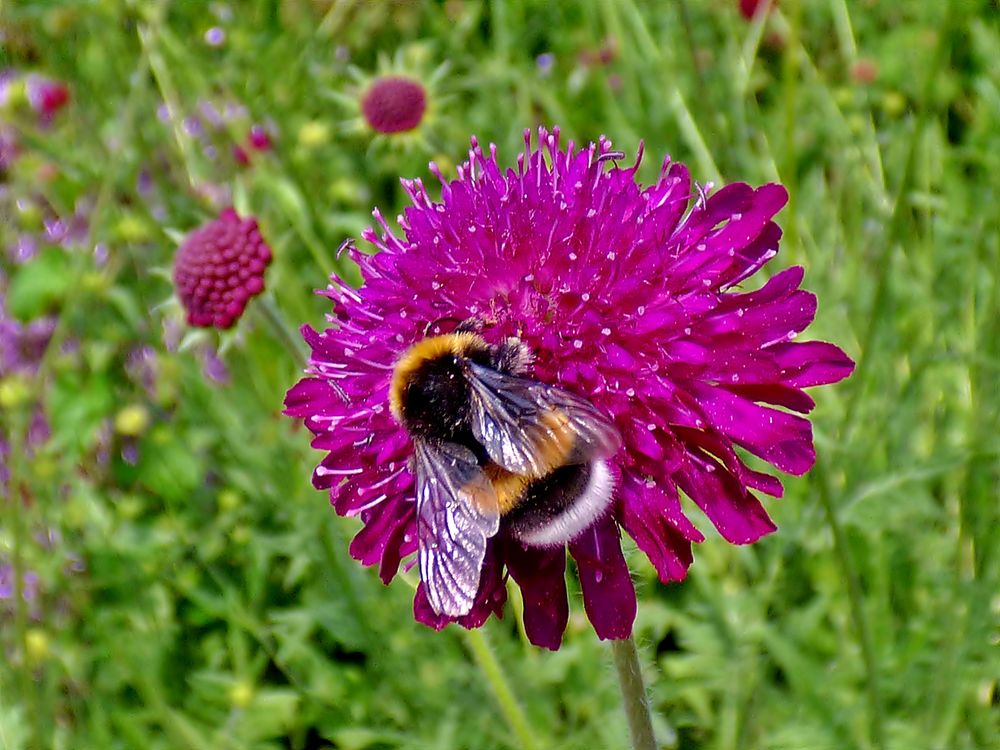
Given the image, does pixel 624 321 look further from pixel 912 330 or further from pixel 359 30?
pixel 359 30

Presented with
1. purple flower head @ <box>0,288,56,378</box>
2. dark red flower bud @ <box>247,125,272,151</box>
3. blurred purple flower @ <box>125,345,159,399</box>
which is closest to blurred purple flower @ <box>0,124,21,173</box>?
purple flower head @ <box>0,288,56,378</box>

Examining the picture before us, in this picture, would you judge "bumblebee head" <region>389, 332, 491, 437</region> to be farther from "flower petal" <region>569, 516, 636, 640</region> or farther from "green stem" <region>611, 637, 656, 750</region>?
"green stem" <region>611, 637, 656, 750</region>

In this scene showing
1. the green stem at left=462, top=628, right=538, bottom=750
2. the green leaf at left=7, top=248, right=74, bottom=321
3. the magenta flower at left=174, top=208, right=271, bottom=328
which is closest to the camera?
the green stem at left=462, top=628, right=538, bottom=750

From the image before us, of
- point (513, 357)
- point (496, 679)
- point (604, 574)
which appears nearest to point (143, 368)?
point (496, 679)

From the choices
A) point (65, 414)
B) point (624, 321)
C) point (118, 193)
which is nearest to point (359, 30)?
point (118, 193)

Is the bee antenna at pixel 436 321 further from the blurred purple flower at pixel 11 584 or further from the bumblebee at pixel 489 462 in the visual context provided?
the blurred purple flower at pixel 11 584

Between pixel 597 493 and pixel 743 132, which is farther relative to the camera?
pixel 743 132
